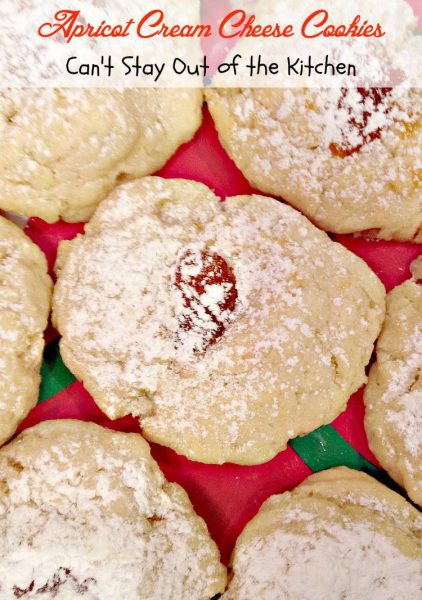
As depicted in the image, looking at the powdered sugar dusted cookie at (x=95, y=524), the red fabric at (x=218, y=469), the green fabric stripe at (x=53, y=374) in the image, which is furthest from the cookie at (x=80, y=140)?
the powdered sugar dusted cookie at (x=95, y=524)

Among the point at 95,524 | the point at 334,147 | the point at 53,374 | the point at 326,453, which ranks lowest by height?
the point at 95,524

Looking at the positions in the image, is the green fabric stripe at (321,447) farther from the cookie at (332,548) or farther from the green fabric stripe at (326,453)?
the cookie at (332,548)

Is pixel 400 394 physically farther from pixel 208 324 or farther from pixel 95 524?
pixel 95 524

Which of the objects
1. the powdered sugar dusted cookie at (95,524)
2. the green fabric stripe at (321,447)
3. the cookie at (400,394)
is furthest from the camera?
the green fabric stripe at (321,447)

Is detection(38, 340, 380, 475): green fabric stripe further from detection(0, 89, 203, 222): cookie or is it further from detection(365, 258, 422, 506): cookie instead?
detection(0, 89, 203, 222): cookie

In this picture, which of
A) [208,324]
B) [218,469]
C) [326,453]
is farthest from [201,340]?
[326,453]

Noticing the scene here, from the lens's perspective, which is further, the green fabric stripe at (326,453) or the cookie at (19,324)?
the green fabric stripe at (326,453)
